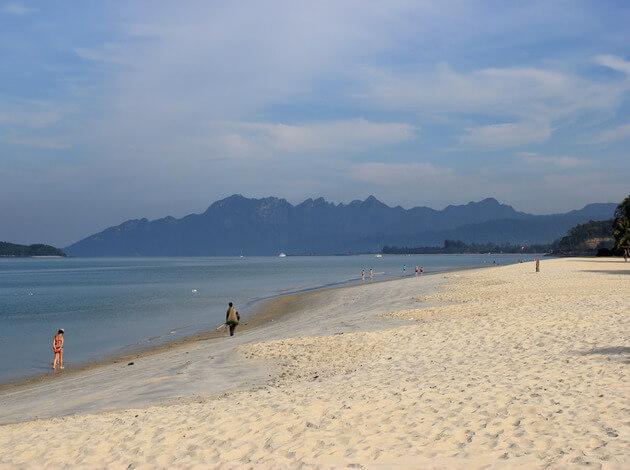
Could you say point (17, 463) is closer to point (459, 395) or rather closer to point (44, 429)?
point (44, 429)

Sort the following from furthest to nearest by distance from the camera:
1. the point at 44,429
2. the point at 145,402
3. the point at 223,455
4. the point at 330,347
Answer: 1. the point at 330,347
2. the point at 145,402
3. the point at 44,429
4. the point at 223,455

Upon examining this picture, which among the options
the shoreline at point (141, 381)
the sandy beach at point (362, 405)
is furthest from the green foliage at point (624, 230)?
the sandy beach at point (362, 405)

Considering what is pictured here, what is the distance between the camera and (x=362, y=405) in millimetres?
10023

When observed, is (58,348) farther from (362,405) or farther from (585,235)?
(585,235)

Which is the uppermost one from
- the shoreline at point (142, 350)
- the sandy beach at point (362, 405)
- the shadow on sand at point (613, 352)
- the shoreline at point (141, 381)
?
the shadow on sand at point (613, 352)

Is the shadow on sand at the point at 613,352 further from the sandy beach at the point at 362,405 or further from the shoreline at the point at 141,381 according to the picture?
the shoreline at the point at 141,381

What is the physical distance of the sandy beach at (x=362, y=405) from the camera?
783 centimetres

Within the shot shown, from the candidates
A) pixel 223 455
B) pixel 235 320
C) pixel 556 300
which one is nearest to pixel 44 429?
pixel 223 455

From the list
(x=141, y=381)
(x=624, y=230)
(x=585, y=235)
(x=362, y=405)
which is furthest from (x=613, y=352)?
(x=585, y=235)

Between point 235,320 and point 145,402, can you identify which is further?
point 235,320

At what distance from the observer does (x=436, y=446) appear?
7836 mm

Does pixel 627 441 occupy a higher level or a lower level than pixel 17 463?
higher

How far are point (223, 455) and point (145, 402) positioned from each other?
5.12m

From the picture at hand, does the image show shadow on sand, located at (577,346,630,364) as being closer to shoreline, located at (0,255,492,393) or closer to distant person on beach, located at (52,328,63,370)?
shoreline, located at (0,255,492,393)
